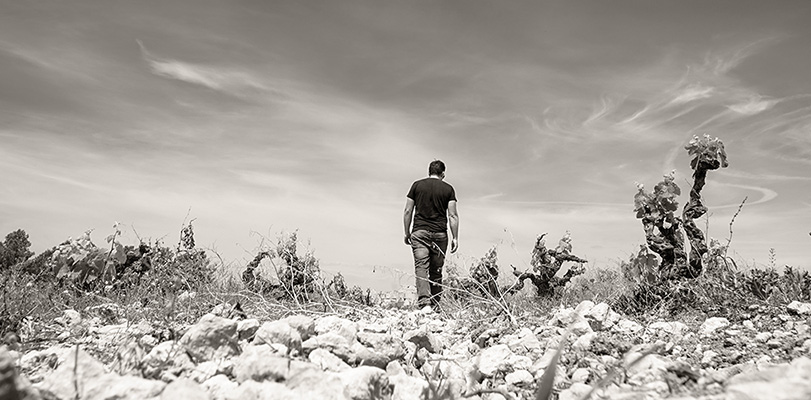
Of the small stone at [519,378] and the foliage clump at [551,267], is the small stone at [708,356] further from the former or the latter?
the foliage clump at [551,267]

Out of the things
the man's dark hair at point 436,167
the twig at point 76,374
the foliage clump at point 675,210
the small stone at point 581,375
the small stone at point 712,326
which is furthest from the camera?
→ the man's dark hair at point 436,167

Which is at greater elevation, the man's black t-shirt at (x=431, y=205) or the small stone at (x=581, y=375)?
the man's black t-shirt at (x=431, y=205)

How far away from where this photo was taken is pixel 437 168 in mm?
8797

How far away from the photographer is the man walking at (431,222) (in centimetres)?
842

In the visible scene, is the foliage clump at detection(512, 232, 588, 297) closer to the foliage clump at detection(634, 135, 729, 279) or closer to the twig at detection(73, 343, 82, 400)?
the foliage clump at detection(634, 135, 729, 279)

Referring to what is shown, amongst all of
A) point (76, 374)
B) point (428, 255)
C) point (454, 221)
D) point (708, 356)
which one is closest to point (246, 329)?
point (76, 374)

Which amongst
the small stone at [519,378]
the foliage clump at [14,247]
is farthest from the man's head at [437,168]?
the foliage clump at [14,247]

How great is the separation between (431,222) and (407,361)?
5.23 metres

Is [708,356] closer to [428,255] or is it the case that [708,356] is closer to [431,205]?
[428,255]

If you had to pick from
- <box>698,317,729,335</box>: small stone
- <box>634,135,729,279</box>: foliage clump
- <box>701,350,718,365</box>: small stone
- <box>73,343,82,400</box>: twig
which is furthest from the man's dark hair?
<box>73,343,82,400</box>: twig

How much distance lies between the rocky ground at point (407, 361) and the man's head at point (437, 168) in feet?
13.2

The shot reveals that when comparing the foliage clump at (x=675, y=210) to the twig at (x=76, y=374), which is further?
the foliage clump at (x=675, y=210)

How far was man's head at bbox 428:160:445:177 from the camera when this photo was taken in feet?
28.9

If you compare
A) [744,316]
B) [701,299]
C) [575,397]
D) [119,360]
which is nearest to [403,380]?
[575,397]
